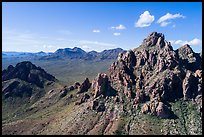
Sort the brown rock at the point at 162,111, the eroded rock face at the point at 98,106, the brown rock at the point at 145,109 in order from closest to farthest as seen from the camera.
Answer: the brown rock at the point at 162,111
the brown rock at the point at 145,109
the eroded rock face at the point at 98,106

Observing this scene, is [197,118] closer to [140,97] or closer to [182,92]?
[182,92]

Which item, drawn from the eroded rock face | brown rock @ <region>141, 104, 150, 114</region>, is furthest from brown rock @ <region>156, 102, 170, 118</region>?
the eroded rock face

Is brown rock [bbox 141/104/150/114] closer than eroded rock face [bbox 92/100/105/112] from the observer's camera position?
Yes

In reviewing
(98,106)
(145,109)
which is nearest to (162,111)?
(145,109)

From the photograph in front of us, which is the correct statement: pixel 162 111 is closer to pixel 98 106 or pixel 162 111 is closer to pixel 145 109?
pixel 145 109

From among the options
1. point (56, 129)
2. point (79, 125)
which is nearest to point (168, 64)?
point (79, 125)

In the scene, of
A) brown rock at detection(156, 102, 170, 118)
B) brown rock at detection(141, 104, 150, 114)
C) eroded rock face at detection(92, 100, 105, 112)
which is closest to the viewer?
brown rock at detection(156, 102, 170, 118)

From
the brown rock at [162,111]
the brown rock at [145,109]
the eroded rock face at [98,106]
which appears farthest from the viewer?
the eroded rock face at [98,106]

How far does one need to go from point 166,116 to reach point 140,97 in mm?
19531

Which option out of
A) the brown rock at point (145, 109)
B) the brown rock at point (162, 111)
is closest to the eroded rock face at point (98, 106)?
the brown rock at point (145, 109)

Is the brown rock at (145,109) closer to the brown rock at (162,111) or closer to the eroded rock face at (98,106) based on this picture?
the brown rock at (162,111)

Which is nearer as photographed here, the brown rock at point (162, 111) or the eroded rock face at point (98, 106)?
the brown rock at point (162, 111)

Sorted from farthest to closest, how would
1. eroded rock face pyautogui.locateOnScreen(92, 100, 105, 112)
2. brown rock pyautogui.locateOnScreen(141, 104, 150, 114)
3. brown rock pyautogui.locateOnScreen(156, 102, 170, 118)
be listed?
eroded rock face pyautogui.locateOnScreen(92, 100, 105, 112)
brown rock pyautogui.locateOnScreen(141, 104, 150, 114)
brown rock pyautogui.locateOnScreen(156, 102, 170, 118)

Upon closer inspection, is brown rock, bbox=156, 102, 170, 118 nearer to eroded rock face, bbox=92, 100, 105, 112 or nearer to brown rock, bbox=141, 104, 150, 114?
brown rock, bbox=141, 104, 150, 114
